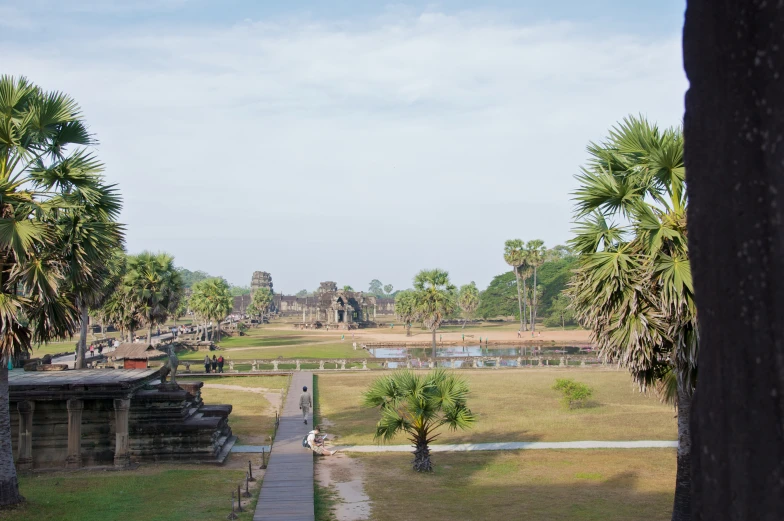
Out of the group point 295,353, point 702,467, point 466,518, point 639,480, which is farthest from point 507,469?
point 295,353

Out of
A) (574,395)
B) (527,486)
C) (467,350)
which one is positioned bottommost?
(527,486)

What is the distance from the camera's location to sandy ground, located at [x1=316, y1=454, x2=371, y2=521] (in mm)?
13648

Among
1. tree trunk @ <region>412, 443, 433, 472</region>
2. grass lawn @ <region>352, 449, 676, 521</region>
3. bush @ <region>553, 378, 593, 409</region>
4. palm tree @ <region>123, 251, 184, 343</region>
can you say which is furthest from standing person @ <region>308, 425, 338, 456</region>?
palm tree @ <region>123, 251, 184, 343</region>

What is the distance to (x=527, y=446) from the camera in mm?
20312

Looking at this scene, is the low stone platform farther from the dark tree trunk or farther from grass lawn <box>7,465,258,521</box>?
the dark tree trunk

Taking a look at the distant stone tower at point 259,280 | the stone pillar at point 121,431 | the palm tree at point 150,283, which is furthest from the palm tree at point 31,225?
the distant stone tower at point 259,280

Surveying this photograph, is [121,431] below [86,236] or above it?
below

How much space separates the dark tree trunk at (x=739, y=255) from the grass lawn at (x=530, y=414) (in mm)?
18746

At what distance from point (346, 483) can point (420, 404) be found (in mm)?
2432

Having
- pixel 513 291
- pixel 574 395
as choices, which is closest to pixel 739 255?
pixel 574 395

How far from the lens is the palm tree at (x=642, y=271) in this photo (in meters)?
10.8

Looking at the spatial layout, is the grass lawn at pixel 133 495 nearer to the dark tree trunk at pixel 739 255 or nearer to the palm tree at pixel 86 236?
the palm tree at pixel 86 236

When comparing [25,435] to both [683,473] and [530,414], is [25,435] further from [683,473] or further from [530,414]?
[530,414]

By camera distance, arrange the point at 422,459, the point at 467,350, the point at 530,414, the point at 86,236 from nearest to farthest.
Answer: the point at 86,236 < the point at 422,459 < the point at 530,414 < the point at 467,350
